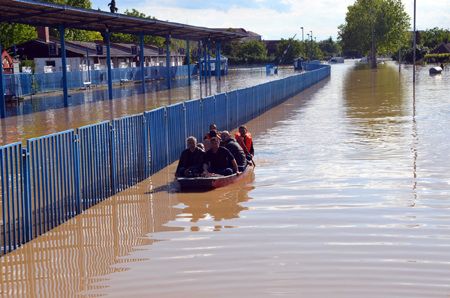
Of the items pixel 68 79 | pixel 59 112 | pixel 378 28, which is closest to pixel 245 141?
pixel 59 112

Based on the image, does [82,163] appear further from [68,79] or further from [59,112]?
[68,79]

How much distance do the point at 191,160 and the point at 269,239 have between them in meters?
4.13

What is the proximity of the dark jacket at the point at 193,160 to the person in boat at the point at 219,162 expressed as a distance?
13cm

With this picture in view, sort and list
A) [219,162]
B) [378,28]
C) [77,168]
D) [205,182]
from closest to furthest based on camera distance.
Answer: [77,168]
[205,182]
[219,162]
[378,28]

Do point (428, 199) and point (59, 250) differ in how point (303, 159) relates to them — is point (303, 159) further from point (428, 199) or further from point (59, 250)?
point (59, 250)

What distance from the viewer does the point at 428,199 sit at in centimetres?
1052

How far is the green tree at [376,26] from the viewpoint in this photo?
119 metres

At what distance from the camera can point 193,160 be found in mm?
12078

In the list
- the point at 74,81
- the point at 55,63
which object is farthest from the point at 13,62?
the point at 55,63

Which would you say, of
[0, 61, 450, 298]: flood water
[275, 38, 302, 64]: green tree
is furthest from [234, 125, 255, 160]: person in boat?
[275, 38, 302, 64]: green tree

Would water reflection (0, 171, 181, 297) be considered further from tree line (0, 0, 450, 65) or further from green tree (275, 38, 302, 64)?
green tree (275, 38, 302, 64)

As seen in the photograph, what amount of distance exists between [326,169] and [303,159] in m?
1.65

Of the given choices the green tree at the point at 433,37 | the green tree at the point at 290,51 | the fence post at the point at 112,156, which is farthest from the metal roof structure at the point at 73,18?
the green tree at the point at 433,37

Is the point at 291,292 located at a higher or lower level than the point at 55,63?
lower
